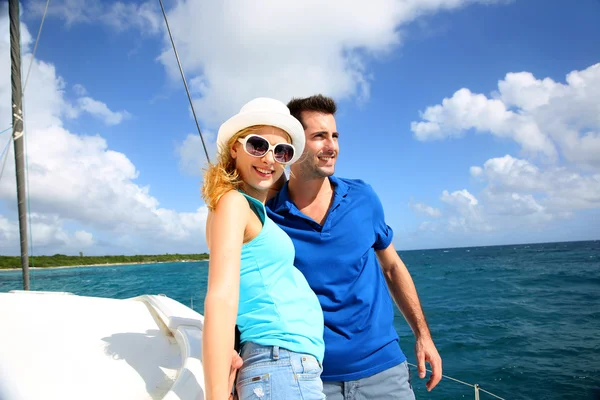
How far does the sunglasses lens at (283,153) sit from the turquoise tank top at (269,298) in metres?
0.22

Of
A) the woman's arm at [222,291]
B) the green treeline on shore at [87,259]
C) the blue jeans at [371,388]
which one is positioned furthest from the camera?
the green treeline on shore at [87,259]

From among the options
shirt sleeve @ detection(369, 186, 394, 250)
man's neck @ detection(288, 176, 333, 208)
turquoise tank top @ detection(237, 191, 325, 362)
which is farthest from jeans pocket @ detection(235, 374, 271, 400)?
shirt sleeve @ detection(369, 186, 394, 250)

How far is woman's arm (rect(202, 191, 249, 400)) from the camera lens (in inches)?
36.0

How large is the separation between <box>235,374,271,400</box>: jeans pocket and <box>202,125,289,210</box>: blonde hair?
55 cm

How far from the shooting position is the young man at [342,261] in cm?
174

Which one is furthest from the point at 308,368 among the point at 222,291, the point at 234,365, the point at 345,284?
the point at 345,284

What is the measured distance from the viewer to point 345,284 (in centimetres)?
179

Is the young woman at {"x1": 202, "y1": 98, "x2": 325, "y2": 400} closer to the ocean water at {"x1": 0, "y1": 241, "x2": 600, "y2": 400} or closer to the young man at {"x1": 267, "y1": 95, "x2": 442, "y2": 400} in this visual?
the young man at {"x1": 267, "y1": 95, "x2": 442, "y2": 400}

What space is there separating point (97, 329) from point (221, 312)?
137 centimetres

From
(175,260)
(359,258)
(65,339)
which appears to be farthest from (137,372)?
(175,260)

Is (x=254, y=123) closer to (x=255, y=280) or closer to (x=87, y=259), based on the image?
(x=255, y=280)

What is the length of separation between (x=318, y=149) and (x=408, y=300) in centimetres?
106

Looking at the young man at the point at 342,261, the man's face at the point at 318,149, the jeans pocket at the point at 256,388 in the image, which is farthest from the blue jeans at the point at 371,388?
the man's face at the point at 318,149

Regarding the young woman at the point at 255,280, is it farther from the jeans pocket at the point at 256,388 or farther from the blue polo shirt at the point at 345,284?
the blue polo shirt at the point at 345,284
